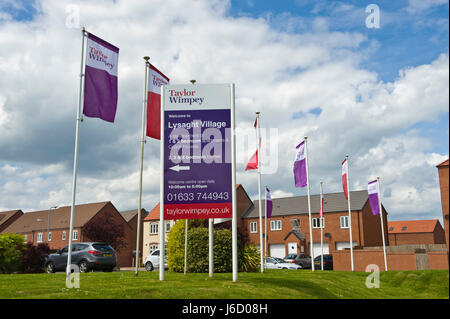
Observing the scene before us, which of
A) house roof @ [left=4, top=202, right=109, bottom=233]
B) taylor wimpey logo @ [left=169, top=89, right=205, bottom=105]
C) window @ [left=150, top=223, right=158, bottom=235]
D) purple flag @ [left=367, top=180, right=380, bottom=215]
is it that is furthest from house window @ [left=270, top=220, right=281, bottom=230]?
taylor wimpey logo @ [left=169, top=89, right=205, bottom=105]

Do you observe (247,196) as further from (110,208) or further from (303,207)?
(110,208)

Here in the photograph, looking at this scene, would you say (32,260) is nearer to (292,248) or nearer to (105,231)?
(105,231)

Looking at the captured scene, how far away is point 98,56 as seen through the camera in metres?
13.6

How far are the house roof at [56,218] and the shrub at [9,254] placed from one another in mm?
41100

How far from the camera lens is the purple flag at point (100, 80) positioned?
13.1m

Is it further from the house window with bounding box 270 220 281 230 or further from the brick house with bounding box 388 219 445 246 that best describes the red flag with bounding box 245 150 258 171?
the brick house with bounding box 388 219 445 246

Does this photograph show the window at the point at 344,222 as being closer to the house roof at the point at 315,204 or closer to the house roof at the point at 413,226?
the house roof at the point at 315,204

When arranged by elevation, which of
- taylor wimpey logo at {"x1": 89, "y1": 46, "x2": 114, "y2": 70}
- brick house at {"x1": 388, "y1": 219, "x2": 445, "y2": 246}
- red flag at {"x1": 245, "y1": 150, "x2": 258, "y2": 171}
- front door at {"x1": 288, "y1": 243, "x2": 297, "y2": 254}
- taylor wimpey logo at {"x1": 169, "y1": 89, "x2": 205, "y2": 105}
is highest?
taylor wimpey logo at {"x1": 89, "y1": 46, "x2": 114, "y2": 70}

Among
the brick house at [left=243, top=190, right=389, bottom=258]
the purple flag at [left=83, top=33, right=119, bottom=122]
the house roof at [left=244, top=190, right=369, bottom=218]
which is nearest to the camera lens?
the purple flag at [left=83, top=33, right=119, bottom=122]

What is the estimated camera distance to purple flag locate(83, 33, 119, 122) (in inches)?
516

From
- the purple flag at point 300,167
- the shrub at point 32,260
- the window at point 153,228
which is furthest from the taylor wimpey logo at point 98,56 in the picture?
the window at point 153,228

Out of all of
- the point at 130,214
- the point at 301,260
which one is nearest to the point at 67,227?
the point at 130,214

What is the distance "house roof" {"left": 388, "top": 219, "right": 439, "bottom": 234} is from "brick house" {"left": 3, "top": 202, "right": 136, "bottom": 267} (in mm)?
51137
